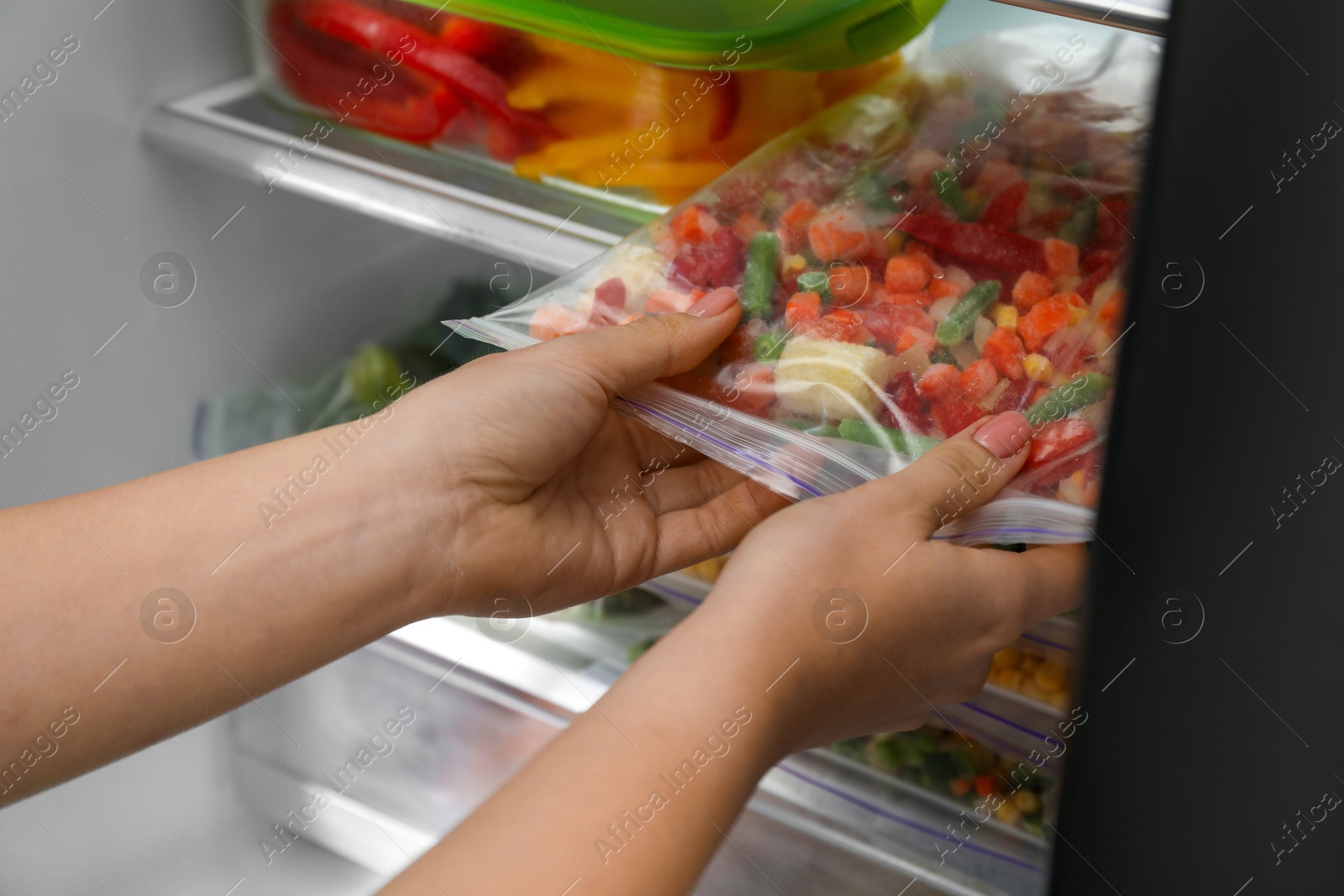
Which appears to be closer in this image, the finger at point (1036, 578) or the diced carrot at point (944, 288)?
the finger at point (1036, 578)

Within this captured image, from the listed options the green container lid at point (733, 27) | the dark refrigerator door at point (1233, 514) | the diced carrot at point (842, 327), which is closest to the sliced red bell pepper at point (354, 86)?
the green container lid at point (733, 27)

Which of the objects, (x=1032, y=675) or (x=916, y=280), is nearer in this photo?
(x=916, y=280)

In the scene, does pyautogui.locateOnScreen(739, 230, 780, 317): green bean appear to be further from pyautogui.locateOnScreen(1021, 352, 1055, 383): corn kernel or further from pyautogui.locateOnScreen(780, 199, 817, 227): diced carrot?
pyautogui.locateOnScreen(1021, 352, 1055, 383): corn kernel

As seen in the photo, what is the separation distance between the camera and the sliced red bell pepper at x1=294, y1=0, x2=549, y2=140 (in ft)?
3.12

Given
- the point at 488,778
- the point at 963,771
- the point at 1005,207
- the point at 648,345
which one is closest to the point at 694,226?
the point at 648,345

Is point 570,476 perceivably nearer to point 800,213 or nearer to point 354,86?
point 800,213

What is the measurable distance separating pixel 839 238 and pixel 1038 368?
189 millimetres

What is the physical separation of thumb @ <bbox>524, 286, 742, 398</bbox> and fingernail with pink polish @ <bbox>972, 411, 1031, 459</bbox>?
0.21 metres

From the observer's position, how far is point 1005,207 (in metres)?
0.76

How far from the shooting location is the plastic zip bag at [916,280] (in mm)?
664

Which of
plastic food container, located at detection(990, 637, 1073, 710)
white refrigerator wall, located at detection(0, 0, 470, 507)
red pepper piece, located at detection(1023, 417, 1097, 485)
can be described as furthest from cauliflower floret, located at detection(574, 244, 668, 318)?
white refrigerator wall, located at detection(0, 0, 470, 507)

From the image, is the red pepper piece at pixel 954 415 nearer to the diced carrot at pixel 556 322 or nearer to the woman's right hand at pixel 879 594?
the woman's right hand at pixel 879 594

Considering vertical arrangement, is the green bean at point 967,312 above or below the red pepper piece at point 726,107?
below

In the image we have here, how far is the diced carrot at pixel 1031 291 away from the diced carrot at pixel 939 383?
0.08 meters
